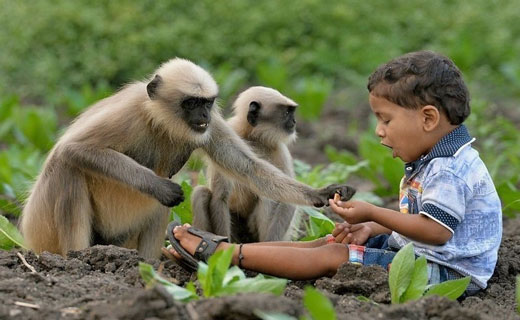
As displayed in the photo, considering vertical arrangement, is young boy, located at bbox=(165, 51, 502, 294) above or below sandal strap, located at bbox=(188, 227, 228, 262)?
above

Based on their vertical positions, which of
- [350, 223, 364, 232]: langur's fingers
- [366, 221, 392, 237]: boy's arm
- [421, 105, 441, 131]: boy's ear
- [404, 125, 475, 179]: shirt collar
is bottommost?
[350, 223, 364, 232]: langur's fingers

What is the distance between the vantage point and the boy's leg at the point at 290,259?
5848 millimetres

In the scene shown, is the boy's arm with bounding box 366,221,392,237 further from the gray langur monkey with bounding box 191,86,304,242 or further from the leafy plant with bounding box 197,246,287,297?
the leafy plant with bounding box 197,246,287,297

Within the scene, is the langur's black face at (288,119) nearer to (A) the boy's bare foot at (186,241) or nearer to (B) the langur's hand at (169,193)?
(B) the langur's hand at (169,193)

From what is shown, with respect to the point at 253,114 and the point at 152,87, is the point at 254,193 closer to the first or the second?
the point at 253,114

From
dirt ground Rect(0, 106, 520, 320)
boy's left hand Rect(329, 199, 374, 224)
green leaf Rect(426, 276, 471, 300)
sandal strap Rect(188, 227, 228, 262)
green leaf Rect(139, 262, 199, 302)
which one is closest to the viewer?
dirt ground Rect(0, 106, 520, 320)

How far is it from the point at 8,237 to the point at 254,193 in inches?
68.7

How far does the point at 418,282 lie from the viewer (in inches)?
208

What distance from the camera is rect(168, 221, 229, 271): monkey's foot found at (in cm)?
583

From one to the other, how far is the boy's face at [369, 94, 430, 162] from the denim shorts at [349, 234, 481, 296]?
22.4 inches

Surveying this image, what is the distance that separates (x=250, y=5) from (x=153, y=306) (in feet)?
37.2

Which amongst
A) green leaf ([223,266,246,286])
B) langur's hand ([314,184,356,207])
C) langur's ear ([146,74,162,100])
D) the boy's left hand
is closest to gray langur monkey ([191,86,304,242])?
langur's ear ([146,74,162,100])

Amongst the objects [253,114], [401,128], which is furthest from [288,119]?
[401,128]

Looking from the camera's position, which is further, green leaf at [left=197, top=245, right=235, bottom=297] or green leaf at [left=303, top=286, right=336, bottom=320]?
green leaf at [left=197, top=245, right=235, bottom=297]
